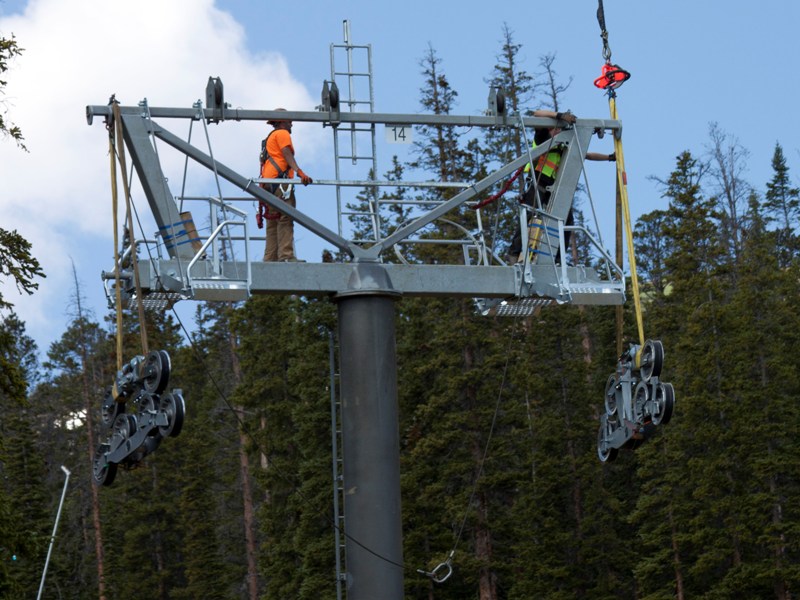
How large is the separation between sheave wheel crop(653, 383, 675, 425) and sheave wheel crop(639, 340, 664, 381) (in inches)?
8.8

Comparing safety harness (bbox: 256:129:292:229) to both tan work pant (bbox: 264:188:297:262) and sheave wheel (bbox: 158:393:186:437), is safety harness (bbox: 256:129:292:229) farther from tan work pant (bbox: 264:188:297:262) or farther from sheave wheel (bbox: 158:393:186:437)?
sheave wheel (bbox: 158:393:186:437)

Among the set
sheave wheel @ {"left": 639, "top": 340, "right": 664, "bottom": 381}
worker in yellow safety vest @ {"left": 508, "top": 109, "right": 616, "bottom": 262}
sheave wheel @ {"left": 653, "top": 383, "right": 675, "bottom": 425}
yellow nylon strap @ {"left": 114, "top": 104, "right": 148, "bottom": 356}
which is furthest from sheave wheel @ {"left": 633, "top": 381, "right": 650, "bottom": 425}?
Answer: yellow nylon strap @ {"left": 114, "top": 104, "right": 148, "bottom": 356}

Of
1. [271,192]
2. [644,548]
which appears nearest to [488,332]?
[644,548]

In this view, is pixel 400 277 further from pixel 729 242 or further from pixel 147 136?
pixel 729 242

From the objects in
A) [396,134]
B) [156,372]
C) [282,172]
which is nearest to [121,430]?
[156,372]

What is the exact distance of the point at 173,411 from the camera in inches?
577

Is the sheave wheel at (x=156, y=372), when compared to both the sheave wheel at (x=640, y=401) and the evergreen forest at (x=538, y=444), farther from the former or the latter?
the evergreen forest at (x=538, y=444)

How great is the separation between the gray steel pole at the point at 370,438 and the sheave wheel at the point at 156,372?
6.52 ft

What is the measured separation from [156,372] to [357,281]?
2.36 m

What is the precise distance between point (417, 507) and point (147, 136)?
29.6 metres

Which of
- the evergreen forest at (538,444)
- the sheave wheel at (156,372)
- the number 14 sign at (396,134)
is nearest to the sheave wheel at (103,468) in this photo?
the sheave wheel at (156,372)

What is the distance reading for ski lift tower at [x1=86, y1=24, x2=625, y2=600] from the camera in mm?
15594

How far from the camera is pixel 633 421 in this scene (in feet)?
51.5

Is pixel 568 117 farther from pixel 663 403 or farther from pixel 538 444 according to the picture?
pixel 538 444
